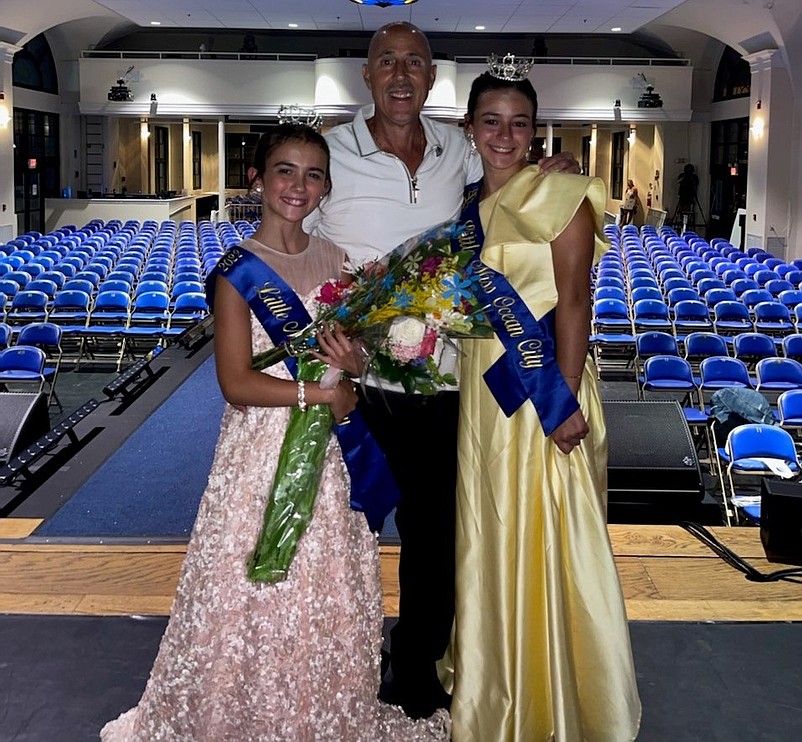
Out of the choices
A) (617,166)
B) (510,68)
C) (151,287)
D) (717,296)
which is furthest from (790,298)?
(617,166)

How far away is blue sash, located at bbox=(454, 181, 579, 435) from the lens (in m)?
2.08

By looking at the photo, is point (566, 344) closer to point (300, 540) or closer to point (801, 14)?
point (300, 540)

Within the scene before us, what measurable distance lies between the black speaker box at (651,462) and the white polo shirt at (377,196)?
95.1 inches

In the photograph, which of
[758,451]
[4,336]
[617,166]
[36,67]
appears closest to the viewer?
[758,451]

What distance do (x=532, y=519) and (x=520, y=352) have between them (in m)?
0.37

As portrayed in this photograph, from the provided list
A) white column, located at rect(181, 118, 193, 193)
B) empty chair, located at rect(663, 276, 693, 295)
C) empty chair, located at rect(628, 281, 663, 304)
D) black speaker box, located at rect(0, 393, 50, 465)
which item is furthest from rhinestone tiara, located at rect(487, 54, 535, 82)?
white column, located at rect(181, 118, 193, 193)

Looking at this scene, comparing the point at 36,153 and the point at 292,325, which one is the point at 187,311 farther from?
the point at 36,153

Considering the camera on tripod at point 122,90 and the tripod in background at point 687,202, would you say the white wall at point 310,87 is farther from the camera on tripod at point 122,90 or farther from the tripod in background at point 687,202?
the tripod in background at point 687,202

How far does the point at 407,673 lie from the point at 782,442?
11.9ft

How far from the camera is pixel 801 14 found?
1574 cm

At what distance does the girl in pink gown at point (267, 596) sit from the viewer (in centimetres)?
213

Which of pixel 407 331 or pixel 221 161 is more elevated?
pixel 221 161

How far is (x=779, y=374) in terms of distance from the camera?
7.20 metres

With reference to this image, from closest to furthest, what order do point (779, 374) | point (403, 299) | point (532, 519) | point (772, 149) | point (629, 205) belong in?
1. point (403, 299)
2. point (532, 519)
3. point (779, 374)
4. point (772, 149)
5. point (629, 205)
